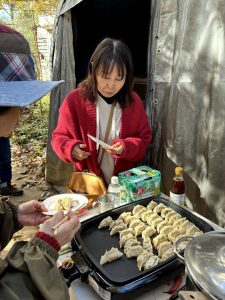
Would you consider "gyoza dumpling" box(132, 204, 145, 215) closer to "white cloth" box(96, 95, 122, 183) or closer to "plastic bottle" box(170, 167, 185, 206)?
"plastic bottle" box(170, 167, 185, 206)

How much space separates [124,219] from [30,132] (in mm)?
5624

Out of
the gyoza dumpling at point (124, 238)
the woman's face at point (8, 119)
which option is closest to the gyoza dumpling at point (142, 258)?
the gyoza dumpling at point (124, 238)

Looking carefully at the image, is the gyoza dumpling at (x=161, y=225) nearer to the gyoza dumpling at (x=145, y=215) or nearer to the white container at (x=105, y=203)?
the gyoza dumpling at (x=145, y=215)

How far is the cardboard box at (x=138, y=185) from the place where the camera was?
160 cm

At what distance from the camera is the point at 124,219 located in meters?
1.44

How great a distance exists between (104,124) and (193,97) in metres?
0.74

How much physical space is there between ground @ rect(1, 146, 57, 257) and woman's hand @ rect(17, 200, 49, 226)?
175 cm

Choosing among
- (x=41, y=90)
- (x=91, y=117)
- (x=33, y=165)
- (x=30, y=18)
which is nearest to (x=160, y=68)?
(x=91, y=117)

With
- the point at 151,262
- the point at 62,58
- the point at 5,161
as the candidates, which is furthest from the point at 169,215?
the point at 5,161

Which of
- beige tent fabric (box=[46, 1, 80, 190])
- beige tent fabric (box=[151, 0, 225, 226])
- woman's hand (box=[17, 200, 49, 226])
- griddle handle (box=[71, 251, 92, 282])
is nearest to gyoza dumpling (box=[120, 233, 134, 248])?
griddle handle (box=[71, 251, 92, 282])

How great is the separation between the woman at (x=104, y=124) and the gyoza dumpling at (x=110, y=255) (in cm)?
84

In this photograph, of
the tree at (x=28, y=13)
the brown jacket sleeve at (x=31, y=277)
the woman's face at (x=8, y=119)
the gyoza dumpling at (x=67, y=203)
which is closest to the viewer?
the brown jacket sleeve at (x=31, y=277)

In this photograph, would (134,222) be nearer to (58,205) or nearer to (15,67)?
(58,205)

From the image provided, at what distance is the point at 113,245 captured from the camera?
1287mm
